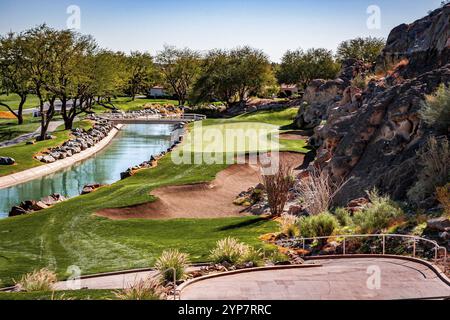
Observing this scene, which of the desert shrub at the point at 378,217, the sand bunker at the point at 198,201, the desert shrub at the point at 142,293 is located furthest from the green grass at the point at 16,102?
the desert shrub at the point at 142,293

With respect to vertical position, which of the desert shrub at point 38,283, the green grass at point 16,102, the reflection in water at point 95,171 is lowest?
the reflection in water at point 95,171

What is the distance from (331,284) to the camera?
1422 cm

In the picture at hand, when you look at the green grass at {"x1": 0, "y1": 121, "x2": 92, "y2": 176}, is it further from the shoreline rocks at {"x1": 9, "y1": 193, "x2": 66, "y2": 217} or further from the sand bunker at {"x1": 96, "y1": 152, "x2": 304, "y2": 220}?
the sand bunker at {"x1": 96, "y1": 152, "x2": 304, "y2": 220}

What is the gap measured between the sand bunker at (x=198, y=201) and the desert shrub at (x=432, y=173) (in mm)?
13702

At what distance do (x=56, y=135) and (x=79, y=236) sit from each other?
43869 millimetres

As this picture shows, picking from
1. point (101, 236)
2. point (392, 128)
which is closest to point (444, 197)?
point (392, 128)

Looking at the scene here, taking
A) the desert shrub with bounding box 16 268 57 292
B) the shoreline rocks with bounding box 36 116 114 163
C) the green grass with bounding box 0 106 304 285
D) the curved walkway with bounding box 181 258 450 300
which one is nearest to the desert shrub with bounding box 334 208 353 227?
the green grass with bounding box 0 106 304 285

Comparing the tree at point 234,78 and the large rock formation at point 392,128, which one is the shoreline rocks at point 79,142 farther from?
the large rock formation at point 392,128

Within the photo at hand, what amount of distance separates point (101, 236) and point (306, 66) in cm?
8240

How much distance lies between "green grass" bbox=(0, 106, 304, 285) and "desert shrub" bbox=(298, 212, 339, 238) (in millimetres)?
1823

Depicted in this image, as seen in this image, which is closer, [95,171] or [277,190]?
[277,190]

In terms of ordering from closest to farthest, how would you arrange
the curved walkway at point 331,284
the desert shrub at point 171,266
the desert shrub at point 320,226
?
the curved walkway at point 331,284 < the desert shrub at point 171,266 < the desert shrub at point 320,226

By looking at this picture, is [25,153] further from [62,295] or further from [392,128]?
[62,295]

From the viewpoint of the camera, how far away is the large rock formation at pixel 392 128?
25844mm
